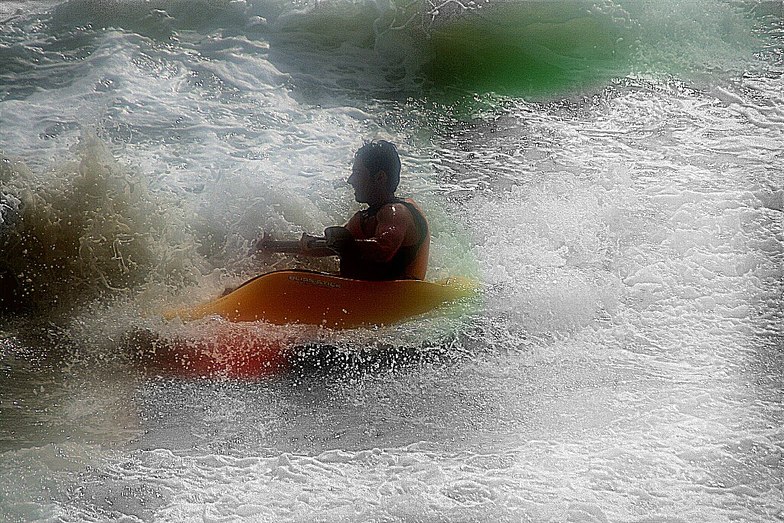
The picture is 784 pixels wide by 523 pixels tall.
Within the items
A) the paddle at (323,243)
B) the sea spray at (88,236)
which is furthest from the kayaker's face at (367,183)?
the sea spray at (88,236)

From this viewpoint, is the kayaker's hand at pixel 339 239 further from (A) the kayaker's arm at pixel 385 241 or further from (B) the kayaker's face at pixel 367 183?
(B) the kayaker's face at pixel 367 183

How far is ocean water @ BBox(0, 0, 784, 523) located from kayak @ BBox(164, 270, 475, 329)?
0.05 meters

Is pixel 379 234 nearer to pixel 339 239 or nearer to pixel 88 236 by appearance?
pixel 339 239

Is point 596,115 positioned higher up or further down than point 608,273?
higher up

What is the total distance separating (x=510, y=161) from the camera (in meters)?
3.59

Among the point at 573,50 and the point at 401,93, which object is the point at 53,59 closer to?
the point at 401,93

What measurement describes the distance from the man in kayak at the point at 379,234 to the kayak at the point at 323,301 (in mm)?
86

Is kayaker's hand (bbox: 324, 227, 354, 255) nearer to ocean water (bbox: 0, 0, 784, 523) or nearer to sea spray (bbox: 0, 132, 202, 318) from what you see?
ocean water (bbox: 0, 0, 784, 523)

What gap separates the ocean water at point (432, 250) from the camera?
61.6 inches

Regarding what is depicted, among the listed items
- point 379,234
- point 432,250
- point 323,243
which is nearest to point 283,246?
point 323,243

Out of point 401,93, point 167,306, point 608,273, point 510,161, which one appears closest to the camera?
point 167,306

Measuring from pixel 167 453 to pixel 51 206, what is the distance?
129 centimetres

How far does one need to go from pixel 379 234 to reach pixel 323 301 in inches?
9.2

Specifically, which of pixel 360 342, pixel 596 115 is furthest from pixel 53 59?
pixel 360 342
